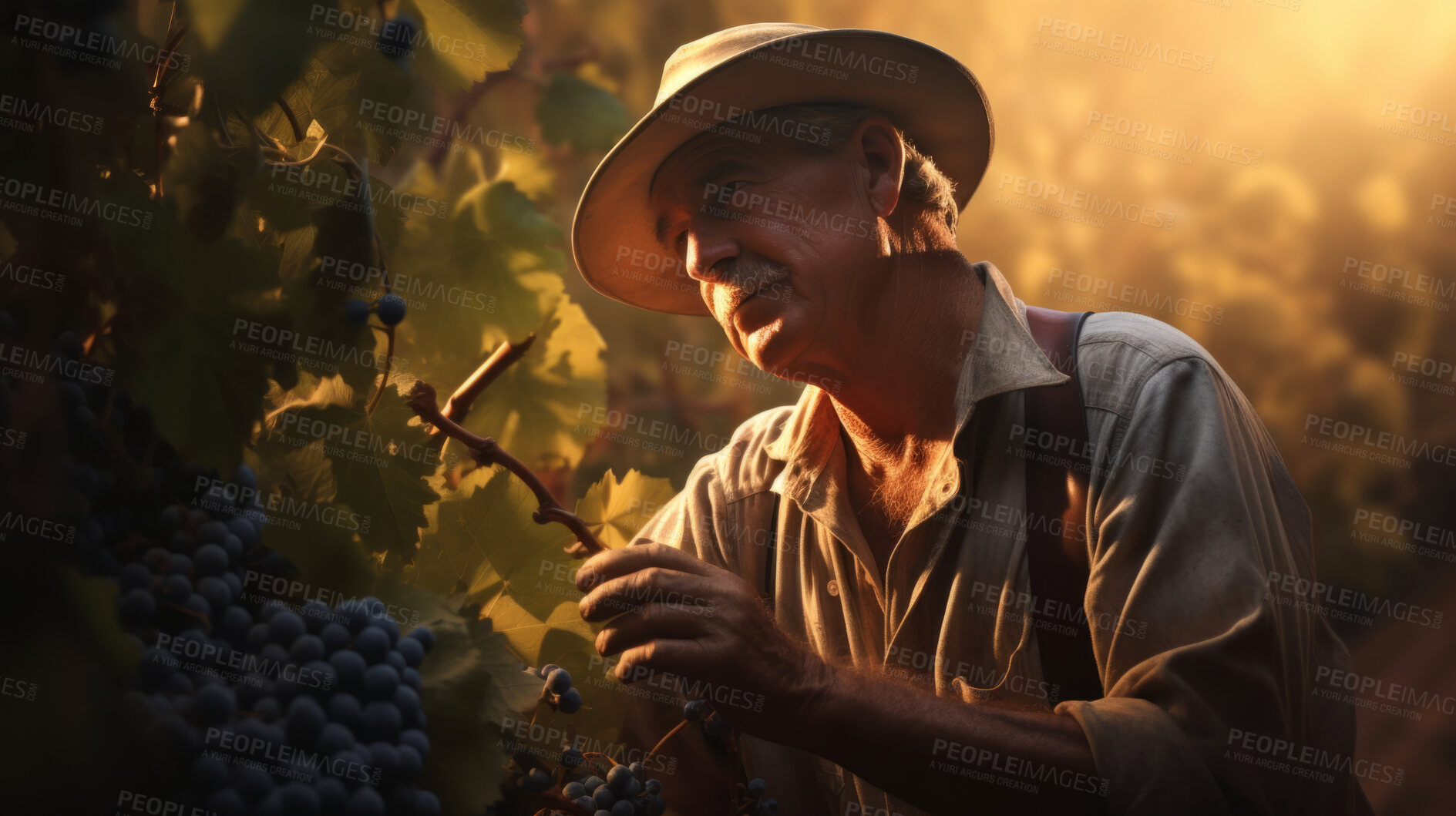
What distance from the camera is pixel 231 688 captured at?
0.59 metres

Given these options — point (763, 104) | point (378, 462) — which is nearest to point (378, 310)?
point (378, 462)

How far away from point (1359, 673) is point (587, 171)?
2392 millimetres

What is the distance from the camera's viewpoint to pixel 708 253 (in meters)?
1.19

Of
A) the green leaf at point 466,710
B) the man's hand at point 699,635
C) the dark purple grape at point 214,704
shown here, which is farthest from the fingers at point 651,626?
the dark purple grape at point 214,704

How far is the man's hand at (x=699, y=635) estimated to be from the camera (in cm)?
89

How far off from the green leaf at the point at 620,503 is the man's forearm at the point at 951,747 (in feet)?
1.12

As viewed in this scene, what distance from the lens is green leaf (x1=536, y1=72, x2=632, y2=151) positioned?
1470 millimetres

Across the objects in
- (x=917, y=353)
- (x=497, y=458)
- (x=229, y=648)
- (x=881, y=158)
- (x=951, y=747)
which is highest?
(x=881, y=158)

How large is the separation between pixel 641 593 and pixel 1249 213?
2212 millimetres

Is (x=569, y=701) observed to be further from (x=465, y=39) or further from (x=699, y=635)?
(x=465, y=39)

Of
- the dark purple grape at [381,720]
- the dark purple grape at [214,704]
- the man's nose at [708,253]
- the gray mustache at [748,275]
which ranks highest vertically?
the man's nose at [708,253]

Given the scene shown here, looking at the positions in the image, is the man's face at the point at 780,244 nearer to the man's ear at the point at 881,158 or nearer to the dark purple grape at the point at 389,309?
the man's ear at the point at 881,158

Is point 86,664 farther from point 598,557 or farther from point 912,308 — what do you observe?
point 912,308

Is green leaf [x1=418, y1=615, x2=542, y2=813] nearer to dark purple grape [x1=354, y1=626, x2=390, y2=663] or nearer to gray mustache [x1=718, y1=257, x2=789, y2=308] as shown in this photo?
dark purple grape [x1=354, y1=626, x2=390, y2=663]
